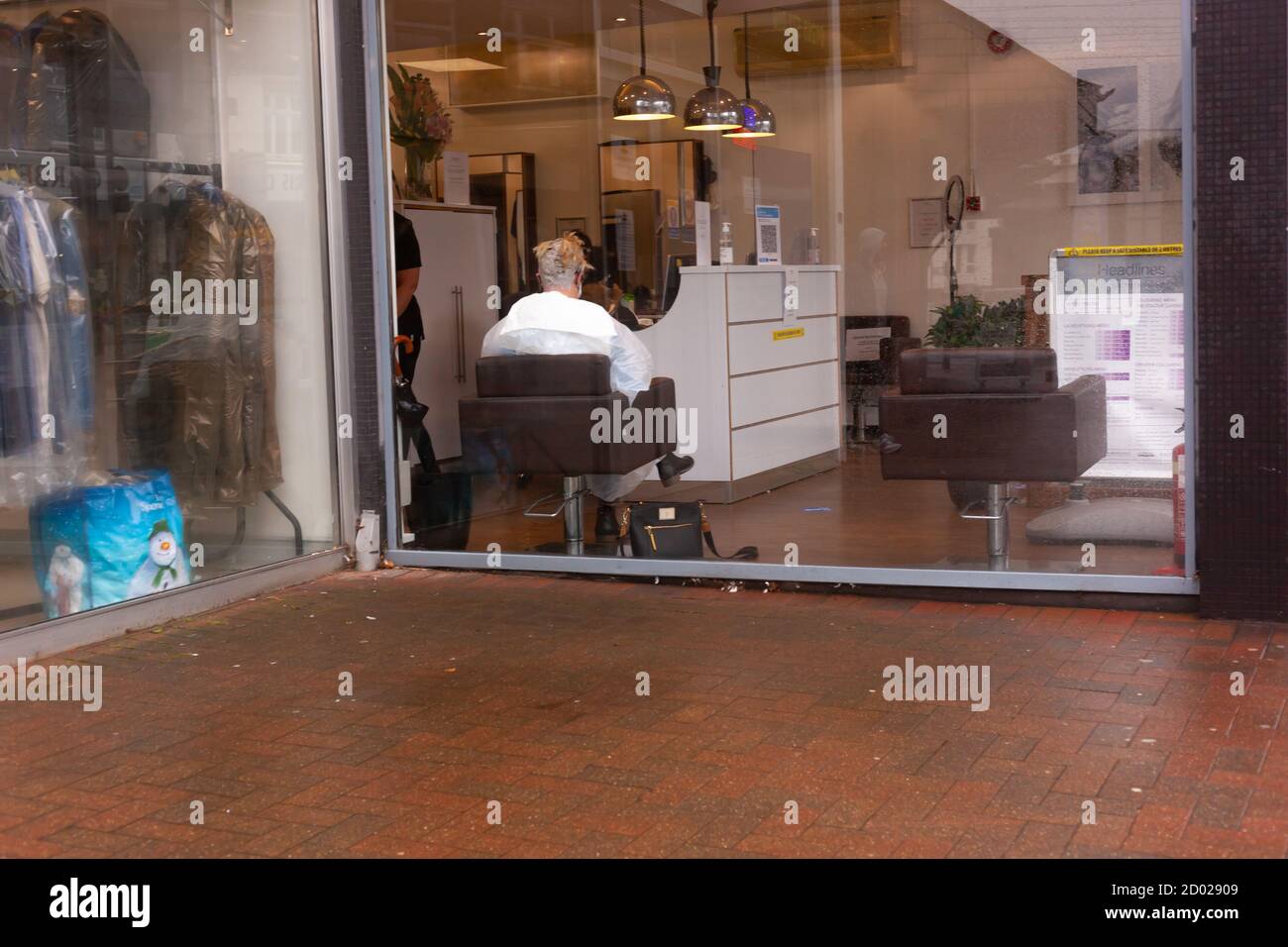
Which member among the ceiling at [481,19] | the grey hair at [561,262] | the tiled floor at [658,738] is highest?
the ceiling at [481,19]

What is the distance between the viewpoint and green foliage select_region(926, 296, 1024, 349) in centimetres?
592

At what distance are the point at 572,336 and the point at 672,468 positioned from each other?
765mm

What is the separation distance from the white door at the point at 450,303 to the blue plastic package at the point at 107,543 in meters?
1.39

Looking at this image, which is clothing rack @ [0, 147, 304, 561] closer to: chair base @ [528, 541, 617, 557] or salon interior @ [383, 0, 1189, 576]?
salon interior @ [383, 0, 1189, 576]

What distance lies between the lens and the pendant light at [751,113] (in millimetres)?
6316

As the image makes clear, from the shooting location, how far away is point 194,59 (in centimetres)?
651

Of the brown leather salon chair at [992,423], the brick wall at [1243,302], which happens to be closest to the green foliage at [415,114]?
the brown leather salon chair at [992,423]

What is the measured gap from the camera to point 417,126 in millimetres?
6988

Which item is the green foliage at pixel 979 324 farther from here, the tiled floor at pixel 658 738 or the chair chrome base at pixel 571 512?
the chair chrome base at pixel 571 512

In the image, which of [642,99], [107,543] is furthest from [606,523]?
[107,543]

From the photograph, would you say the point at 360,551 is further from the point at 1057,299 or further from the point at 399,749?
the point at 1057,299

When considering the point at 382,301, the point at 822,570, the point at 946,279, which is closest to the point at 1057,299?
the point at 946,279

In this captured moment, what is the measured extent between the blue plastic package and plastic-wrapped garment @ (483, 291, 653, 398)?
1709 millimetres

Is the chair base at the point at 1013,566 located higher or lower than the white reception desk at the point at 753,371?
lower
